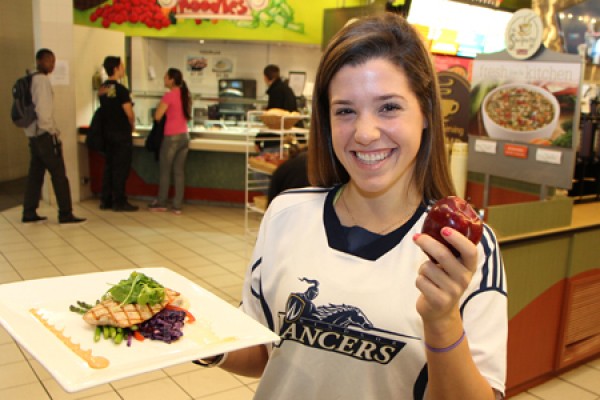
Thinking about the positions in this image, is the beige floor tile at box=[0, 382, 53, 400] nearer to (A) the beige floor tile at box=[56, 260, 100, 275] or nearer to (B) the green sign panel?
(A) the beige floor tile at box=[56, 260, 100, 275]

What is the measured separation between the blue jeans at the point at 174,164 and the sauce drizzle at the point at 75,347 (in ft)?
20.5

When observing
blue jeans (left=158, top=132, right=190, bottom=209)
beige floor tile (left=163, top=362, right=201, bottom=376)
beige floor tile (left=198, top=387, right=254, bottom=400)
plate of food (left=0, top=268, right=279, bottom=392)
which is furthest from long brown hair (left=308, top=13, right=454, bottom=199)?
blue jeans (left=158, top=132, right=190, bottom=209)

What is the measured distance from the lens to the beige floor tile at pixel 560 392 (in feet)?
11.5

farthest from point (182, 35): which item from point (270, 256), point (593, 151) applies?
point (270, 256)

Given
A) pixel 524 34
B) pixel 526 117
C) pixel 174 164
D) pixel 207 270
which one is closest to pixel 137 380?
pixel 207 270

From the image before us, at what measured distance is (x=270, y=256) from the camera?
1.41m

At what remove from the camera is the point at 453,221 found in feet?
3.32

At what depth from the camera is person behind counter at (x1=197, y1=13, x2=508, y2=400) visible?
1.19m

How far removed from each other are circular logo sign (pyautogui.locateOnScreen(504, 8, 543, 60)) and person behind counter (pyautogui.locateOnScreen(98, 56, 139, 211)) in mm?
4994

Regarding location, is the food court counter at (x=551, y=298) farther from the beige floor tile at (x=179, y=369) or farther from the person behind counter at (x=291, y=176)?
the beige floor tile at (x=179, y=369)

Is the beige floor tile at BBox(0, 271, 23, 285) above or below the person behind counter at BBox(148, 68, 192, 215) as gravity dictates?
below

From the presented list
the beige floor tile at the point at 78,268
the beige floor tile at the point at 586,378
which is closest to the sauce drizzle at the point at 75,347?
the beige floor tile at the point at 586,378

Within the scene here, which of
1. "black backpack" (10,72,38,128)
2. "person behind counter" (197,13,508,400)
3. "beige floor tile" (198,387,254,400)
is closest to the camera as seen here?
"person behind counter" (197,13,508,400)

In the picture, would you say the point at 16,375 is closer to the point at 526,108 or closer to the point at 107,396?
the point at 107,396
